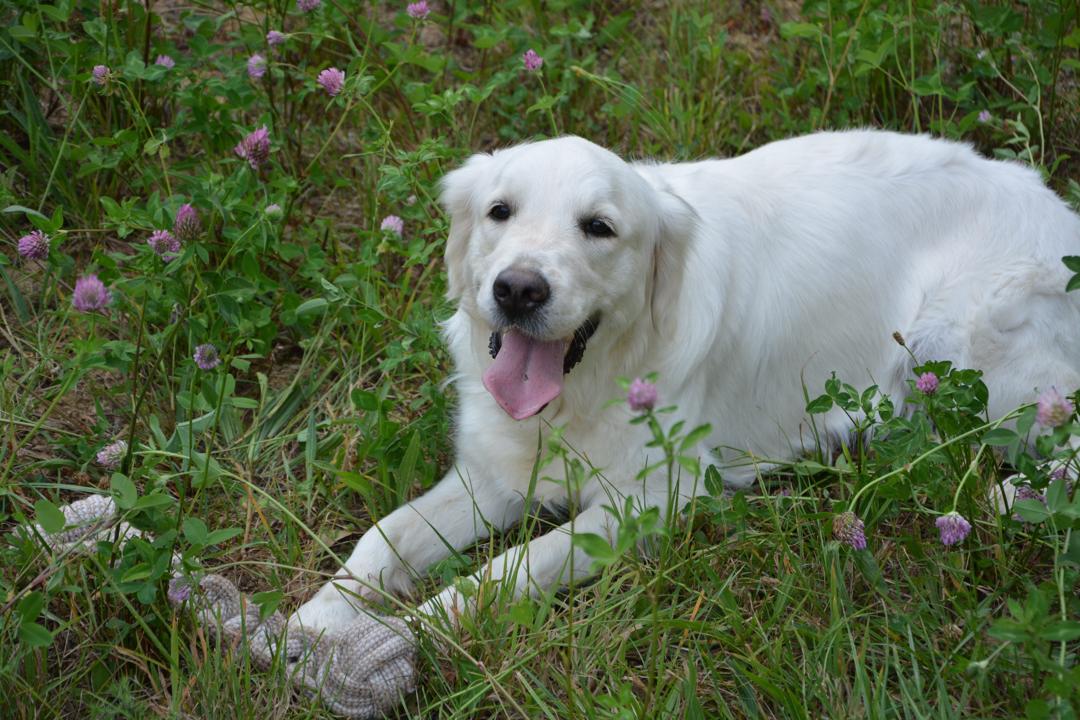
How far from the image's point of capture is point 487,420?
10.0 ft

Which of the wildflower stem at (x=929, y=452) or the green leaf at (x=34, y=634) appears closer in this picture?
the green leaf at (x=34, y=634)

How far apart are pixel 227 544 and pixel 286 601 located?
0.89 feet

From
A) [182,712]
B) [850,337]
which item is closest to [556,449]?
[182,712]

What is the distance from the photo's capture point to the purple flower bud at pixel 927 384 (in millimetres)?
2496

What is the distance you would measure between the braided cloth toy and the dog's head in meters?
0.66

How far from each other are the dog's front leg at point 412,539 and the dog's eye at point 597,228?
738 millimetres

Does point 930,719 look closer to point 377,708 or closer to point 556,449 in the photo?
point 556,449

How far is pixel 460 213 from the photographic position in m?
3.01

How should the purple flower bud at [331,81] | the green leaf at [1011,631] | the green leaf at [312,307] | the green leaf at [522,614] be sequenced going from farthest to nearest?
the purple flower bud at [331,81] < the green leaf at [312,307] < the green leaf at [522,614] < the green leaf at [1011,631]

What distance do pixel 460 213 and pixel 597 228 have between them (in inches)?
18.7

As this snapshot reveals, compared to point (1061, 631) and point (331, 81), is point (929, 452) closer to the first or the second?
point (1061, 631)

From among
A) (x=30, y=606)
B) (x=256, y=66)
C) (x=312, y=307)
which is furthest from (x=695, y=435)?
(x=256, y=66)

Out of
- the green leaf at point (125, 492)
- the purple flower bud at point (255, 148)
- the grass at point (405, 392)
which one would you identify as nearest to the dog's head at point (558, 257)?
the grass at point (405, 392)

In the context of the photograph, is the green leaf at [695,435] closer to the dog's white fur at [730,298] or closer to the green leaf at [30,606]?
the dog's white fur at [730,298]
